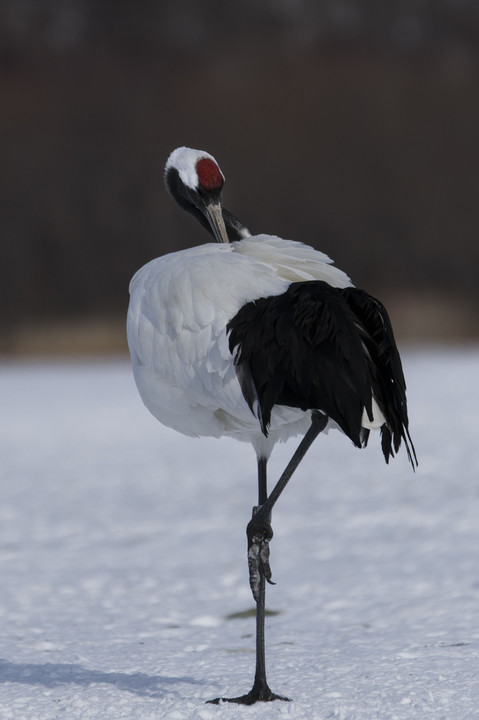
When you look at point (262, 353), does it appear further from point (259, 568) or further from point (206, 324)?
point (259, 568)

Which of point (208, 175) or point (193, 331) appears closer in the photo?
point (193, 331)

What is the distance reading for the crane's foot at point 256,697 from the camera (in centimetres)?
427

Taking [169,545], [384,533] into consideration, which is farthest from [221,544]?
[384,533]

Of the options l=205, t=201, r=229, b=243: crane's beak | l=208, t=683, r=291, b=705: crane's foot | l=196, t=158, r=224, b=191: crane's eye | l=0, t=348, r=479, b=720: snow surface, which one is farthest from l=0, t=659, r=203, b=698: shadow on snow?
l=196, t=158, r=224, b=191: crane's eye

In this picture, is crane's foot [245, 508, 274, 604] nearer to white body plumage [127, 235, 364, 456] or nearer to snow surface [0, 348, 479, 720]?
white body plumage [127, 235, 364, 456]

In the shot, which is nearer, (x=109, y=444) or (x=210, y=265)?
(x=210, y=265)

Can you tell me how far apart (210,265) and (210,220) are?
1020 mm

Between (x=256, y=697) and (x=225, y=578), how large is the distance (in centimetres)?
249

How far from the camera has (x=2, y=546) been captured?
773 centimetres

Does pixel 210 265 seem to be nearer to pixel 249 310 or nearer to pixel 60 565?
pixel 249 310

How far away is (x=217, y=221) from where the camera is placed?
5250mm

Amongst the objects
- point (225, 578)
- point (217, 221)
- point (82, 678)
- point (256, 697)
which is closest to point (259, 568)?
point (256, 697)

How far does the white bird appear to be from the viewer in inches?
153

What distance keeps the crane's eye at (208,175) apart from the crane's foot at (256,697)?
231 cm
